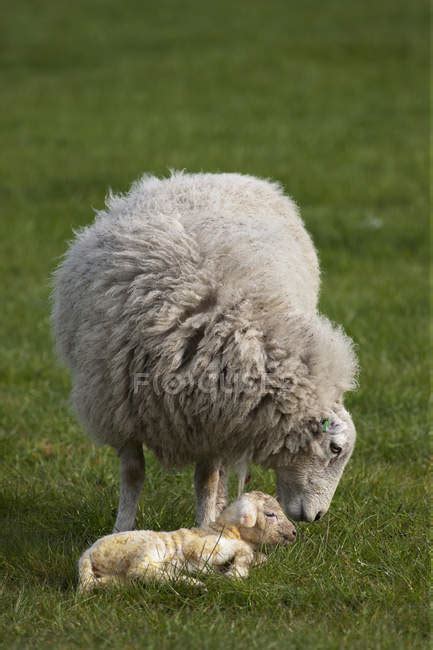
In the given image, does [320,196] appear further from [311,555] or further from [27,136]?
[311,555]

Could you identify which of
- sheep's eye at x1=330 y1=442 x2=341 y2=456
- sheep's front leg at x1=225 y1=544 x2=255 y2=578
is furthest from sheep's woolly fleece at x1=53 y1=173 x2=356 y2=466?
sheep's front leg at x1=225 y1=544 x2=255 y2=578

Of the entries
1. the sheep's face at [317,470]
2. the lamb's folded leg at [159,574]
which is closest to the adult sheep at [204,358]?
the sheep's face at [317,470]

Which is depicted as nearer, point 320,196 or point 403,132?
point 320,196

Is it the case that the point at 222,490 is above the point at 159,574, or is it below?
above

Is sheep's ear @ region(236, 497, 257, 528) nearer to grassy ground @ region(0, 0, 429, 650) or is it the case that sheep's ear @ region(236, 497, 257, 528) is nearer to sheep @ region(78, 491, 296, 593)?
sheep @ region(78, 491, 296, 593)

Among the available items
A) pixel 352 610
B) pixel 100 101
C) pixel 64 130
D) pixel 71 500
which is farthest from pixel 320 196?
pixel 352 610

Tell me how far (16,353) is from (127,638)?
3.81 metres

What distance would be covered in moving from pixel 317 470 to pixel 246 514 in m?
0.32

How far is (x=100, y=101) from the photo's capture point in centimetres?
1592

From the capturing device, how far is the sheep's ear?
3.96 m

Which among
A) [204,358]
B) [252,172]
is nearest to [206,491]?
[204,358]

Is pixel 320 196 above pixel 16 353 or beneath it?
above

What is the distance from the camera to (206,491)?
4367mm

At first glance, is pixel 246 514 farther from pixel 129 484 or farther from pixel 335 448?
pixel 129 484
